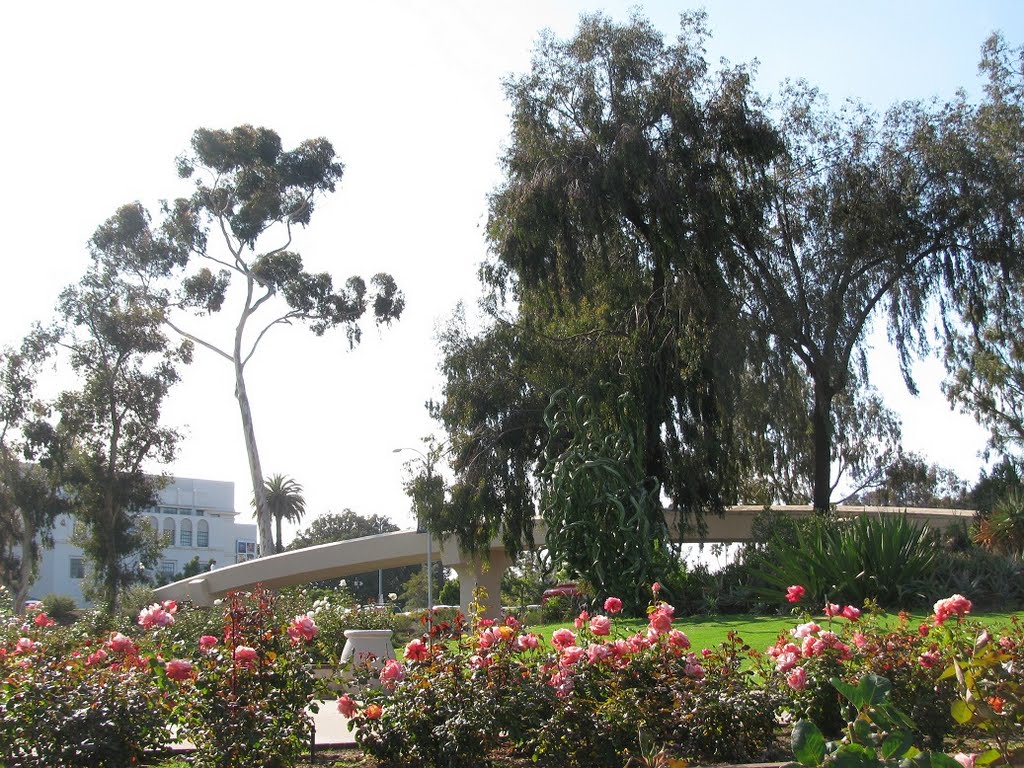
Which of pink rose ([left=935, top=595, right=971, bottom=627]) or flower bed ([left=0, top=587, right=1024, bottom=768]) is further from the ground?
pink rose ([left=935, top=595, right=971, bottom=627])

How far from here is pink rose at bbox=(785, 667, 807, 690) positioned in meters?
6.33

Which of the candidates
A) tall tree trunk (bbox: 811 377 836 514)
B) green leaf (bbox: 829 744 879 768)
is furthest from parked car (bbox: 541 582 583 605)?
green leaf (bbox: 829 744 879 768)

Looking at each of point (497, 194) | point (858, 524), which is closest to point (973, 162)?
point (497, 194)

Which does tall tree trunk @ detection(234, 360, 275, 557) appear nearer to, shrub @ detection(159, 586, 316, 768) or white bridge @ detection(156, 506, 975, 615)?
white bridge @ detection(156, 506, 975, 615)

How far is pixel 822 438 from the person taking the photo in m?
27.3

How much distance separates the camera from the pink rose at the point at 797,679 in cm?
633

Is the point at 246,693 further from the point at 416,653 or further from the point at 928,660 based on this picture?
the point at 928,660

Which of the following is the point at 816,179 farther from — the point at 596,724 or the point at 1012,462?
the point at 596,724

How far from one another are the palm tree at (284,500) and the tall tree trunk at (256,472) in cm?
3526

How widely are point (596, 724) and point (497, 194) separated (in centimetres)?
2077

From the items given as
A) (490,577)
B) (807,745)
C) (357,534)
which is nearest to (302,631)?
(807,745)

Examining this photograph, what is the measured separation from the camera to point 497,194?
2575 cm

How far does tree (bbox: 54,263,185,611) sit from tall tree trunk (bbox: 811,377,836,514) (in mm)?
25792

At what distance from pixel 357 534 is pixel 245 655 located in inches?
3205
